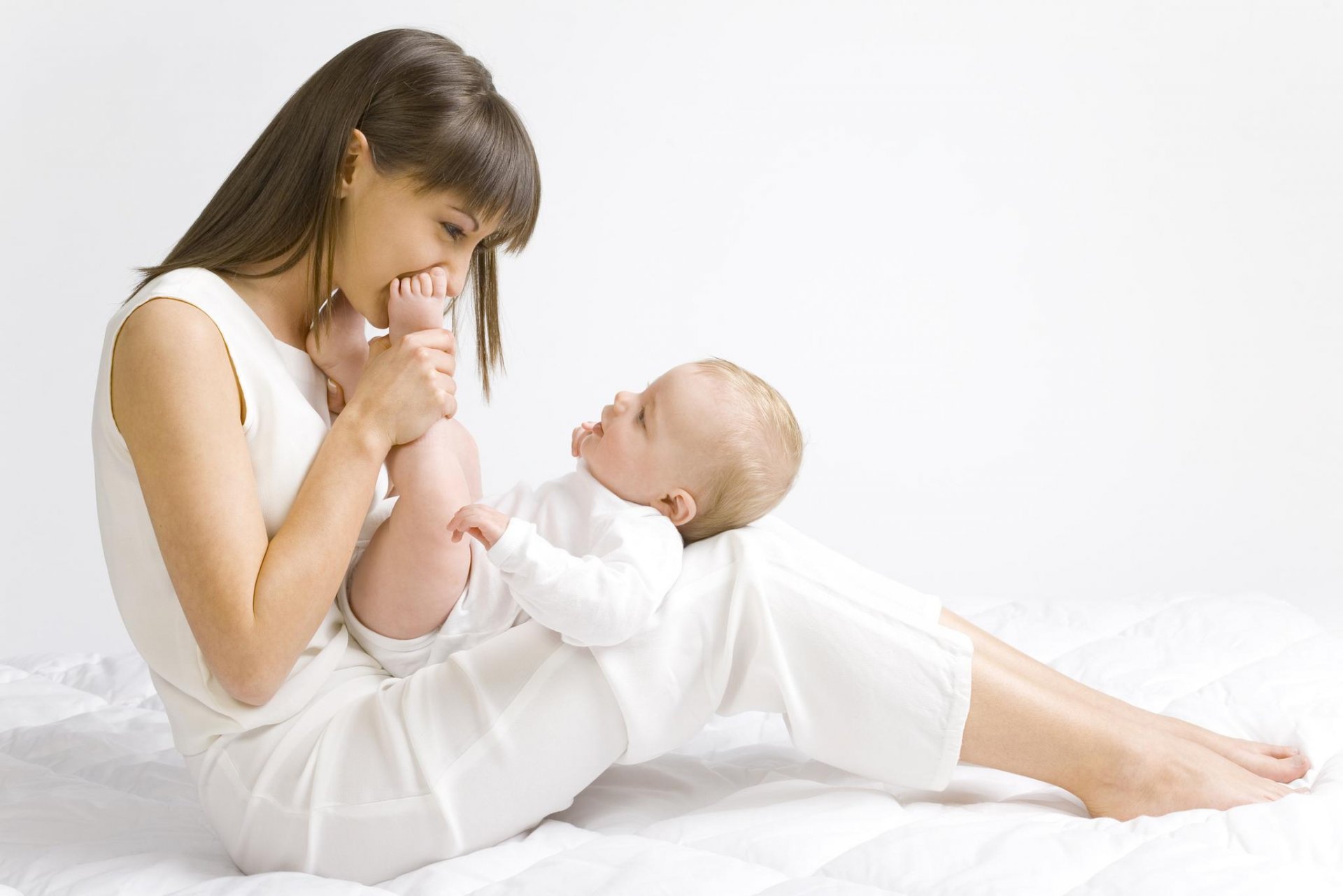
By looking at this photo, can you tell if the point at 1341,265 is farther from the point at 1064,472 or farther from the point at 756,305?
the point at 756,305

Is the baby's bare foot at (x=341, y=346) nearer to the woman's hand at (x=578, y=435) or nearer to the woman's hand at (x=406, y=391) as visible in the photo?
the woman's hand at (x=406, y=391)

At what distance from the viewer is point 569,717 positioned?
146 cm

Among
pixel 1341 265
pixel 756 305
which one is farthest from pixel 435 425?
pixel 1341 265

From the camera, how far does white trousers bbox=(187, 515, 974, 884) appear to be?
1452 mm

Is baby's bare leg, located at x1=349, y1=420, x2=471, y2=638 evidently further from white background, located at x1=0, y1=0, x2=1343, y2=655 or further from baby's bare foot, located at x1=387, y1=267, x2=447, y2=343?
white background, located at x1=0, y1=0, x2=1343, y2=655

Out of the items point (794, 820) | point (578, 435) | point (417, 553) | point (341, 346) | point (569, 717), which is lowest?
point (794, 820)

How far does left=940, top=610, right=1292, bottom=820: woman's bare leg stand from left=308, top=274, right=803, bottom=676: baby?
375 mm

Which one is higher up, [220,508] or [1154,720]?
[220,508]

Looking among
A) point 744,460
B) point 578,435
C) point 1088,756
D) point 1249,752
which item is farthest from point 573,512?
point 1249,752

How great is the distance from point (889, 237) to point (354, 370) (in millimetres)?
2191

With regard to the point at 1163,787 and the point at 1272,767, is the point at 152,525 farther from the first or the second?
the point at 1272,767

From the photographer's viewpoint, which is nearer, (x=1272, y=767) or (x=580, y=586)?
(x=580, y=586)

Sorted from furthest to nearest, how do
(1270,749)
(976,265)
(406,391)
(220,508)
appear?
1. (976,265)
2. (1270,749)
3. (406,391)
4. (220,508)

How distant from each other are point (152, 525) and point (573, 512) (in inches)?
20.0
